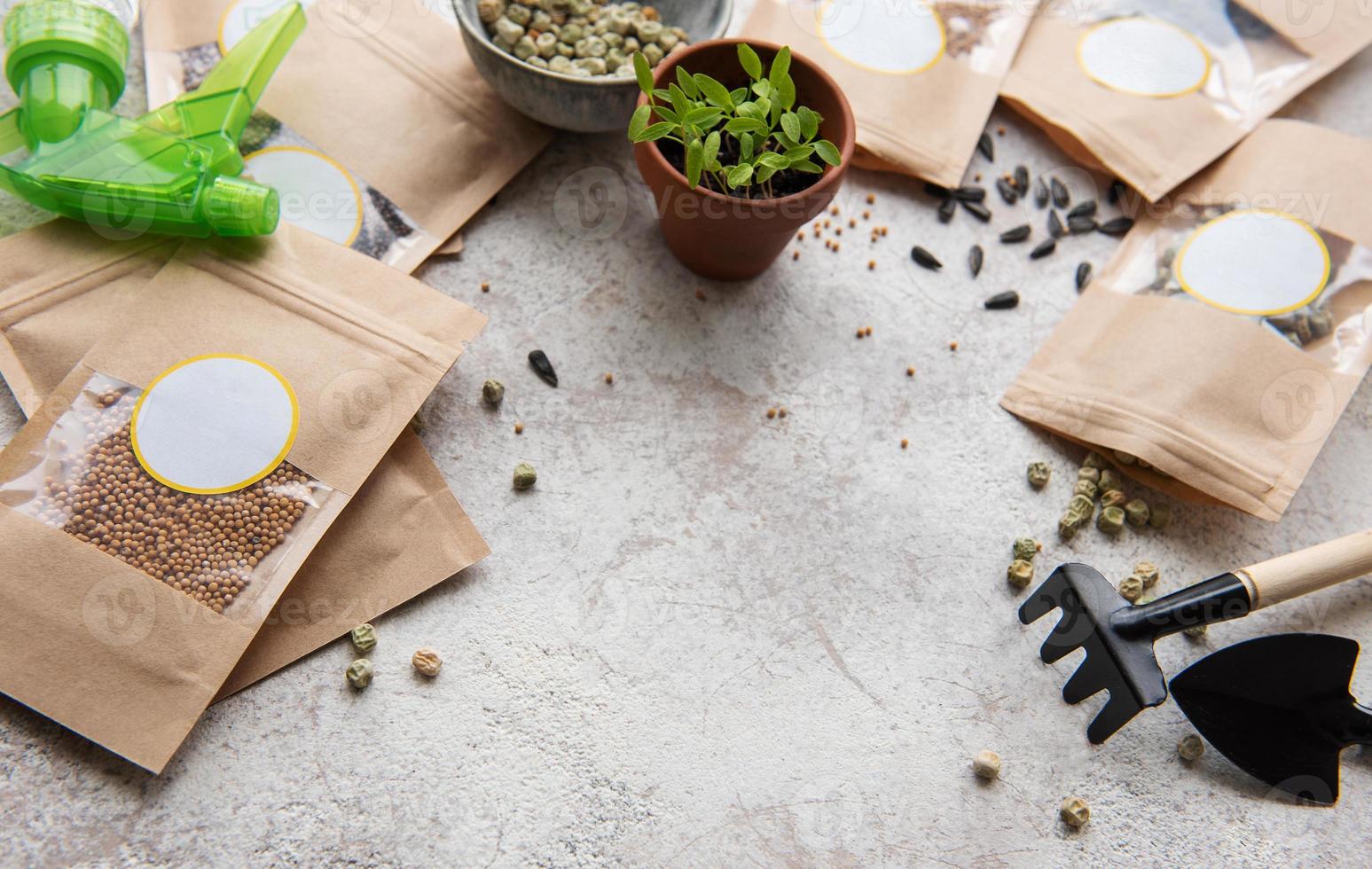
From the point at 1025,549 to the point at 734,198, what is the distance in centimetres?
46

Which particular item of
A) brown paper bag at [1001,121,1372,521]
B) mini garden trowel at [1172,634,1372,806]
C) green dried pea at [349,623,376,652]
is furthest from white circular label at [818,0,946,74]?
green dried pea at [349,623,376,652]

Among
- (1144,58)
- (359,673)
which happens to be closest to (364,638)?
(359,673)

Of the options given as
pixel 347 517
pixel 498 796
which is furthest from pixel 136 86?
pixel 498 796

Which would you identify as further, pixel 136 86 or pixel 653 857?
pixel 136 86

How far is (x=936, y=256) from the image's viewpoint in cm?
113

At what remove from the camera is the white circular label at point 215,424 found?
0.87m

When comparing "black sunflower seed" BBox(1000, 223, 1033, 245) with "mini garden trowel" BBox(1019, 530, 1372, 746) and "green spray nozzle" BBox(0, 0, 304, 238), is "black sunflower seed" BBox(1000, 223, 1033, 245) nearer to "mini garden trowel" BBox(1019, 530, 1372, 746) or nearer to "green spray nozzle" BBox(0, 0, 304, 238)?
"mini garden trowel" BBox(1019, 530, 1372, 746)

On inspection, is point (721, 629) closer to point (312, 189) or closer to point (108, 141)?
point (312, 189)

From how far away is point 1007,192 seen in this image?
3.80 feet

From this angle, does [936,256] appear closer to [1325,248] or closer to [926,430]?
[926,430]

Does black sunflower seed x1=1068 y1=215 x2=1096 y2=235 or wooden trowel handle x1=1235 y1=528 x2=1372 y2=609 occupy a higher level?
black sunflower seed x1=1068 y1=215 x2=1096 y2=235

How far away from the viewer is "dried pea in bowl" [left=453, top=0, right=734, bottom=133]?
39.0 inches

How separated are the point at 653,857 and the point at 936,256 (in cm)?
72

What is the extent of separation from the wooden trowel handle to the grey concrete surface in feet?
0.48
